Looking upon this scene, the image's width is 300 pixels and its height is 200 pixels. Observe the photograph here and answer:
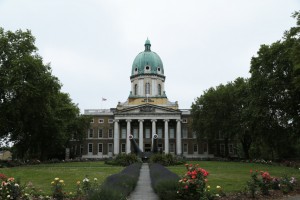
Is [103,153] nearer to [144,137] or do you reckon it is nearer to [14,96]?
[144,137]

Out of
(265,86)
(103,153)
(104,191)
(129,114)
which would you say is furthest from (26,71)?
(103,153)

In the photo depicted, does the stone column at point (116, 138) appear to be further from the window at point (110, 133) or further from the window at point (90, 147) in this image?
the window at point (90, 147)

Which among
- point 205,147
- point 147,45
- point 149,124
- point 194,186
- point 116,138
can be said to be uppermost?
point 147,45

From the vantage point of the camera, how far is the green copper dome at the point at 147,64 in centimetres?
8444

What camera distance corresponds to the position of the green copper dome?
84.4m

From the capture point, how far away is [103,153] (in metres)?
81.2

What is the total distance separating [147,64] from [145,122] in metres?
14.8

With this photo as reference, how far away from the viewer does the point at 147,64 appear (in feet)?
278

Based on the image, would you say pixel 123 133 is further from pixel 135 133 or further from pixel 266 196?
pixel 266 196

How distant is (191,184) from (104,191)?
112 inches

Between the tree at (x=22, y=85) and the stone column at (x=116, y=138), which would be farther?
the stone column at (x=116, y=138)

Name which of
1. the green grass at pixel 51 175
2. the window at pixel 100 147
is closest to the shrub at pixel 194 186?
the green grass at pixel 51 175

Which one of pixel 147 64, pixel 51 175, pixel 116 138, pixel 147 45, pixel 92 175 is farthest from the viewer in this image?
pixel 147 45

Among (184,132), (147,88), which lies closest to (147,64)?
(147,88)
